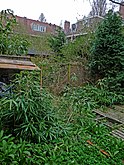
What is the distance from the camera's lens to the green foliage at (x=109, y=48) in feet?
25.8

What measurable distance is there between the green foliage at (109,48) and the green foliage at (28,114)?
4.83 m

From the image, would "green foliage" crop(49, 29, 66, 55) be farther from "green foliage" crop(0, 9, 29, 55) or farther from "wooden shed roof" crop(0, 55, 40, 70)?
"wooden shed roof" crop(0, 55, 40, 70)

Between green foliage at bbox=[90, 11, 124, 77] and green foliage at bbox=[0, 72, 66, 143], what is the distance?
4.83 m

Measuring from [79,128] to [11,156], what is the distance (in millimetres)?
1915

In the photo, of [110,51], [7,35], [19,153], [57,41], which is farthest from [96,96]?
[57,41]

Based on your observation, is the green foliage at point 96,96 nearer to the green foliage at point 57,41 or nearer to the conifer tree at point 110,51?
the conifer tree at point 110,51

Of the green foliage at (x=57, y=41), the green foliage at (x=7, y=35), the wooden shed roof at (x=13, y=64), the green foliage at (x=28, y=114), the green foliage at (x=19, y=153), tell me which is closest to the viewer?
the green foliage at (x=19, y=153)

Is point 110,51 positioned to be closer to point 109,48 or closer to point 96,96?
point 109,48

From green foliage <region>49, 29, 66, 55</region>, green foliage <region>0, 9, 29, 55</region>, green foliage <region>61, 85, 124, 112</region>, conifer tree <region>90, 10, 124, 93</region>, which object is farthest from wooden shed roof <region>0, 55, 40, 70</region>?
green foliage <region>49, 29, 66, 55</region>

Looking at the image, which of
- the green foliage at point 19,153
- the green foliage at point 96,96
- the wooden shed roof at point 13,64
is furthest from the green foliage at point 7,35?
the green foliage at point 19,153

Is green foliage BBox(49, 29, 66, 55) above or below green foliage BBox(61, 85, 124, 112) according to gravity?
above

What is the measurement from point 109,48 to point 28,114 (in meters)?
5.61

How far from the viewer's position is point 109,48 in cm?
795

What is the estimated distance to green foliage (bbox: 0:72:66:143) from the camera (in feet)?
11.1
